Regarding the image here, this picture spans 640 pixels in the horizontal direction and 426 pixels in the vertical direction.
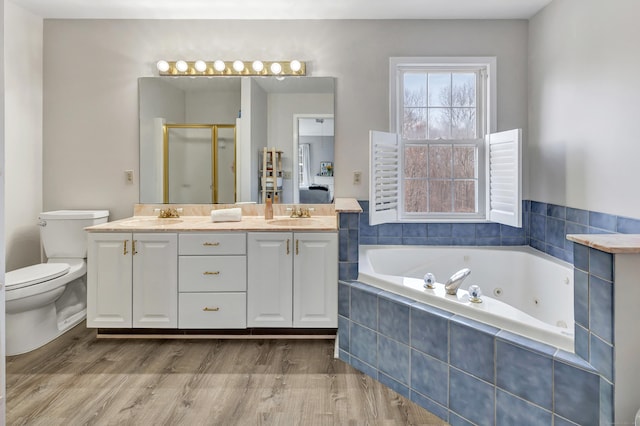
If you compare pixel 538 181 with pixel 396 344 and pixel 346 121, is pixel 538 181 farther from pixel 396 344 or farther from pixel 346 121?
pixel 396 344

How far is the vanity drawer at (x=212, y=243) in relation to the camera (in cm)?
272

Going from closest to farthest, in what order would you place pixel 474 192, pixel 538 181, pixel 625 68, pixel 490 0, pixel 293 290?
pixel 625 68 → pixel 293 290 → pixel 490 0 → pixel 538 181 → pixel 474 192

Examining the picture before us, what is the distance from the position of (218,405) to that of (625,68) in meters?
2.74

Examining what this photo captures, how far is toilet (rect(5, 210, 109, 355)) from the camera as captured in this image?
2522mm

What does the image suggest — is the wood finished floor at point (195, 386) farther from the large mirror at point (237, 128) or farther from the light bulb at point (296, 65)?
the light bulb at point (296, 65)

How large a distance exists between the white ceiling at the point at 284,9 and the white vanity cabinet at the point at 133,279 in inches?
67.2

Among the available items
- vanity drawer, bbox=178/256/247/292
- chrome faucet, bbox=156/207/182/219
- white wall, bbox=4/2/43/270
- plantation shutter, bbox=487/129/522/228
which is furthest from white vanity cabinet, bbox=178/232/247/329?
plantation shutter, bbox=487/129/522/228

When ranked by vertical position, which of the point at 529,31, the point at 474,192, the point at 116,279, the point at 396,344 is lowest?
the point at 396,344

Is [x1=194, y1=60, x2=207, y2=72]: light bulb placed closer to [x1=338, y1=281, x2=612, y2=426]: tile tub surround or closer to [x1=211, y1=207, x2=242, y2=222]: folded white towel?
[x1=211, y1=207, x2=242, y2=222]: folded white towel

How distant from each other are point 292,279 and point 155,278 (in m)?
0.91

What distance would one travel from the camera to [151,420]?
1884 millimetres

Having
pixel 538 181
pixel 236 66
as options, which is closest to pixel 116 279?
pixel 236 66

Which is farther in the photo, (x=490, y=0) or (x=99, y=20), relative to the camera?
(x=99, y=20)

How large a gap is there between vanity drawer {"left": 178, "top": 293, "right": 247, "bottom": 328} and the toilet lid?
31.8 inches
